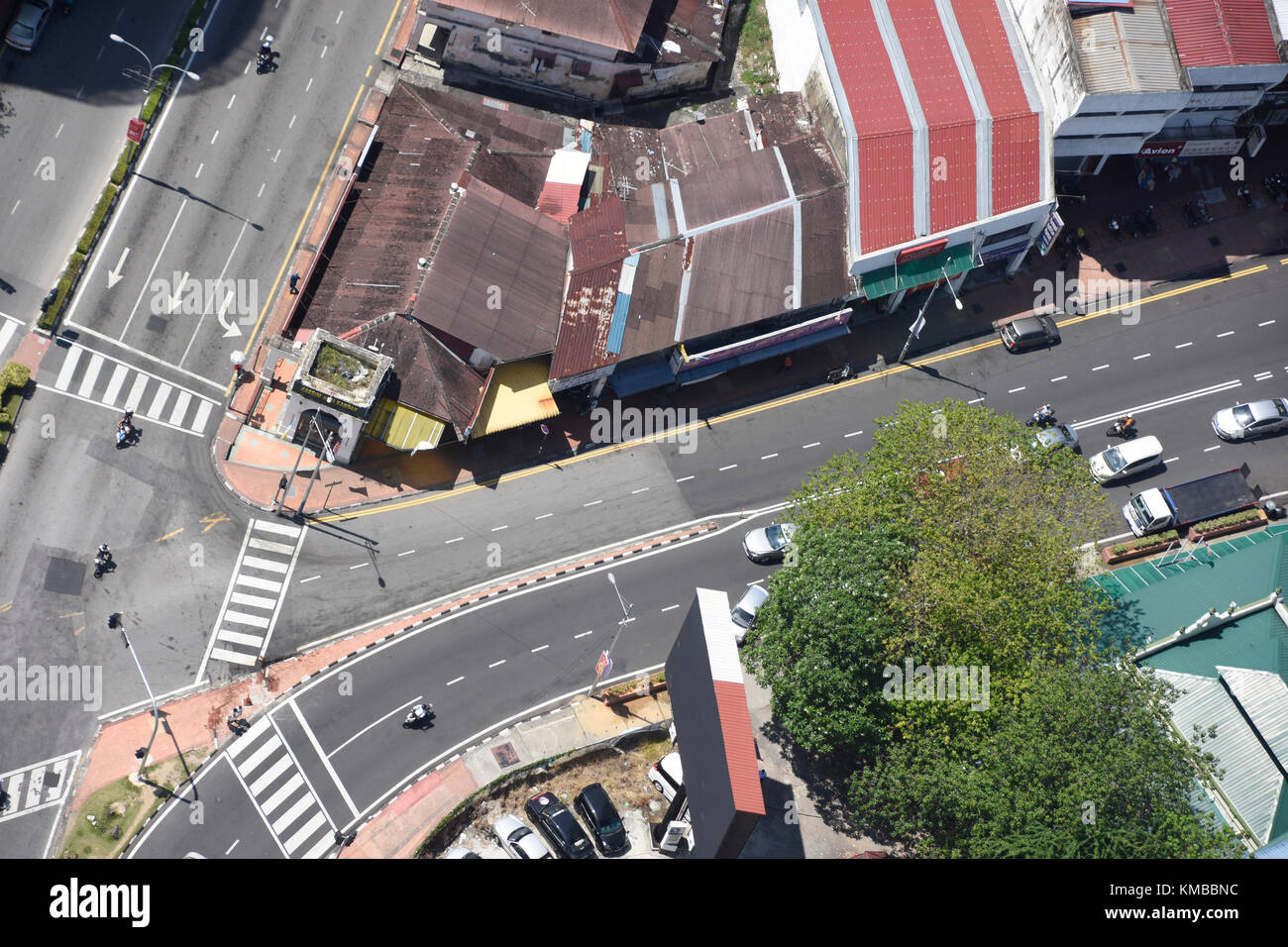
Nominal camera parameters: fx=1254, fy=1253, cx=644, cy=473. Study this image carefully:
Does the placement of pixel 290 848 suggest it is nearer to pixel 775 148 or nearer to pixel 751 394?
pixel 751 394

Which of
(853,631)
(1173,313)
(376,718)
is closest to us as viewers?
(853,631)

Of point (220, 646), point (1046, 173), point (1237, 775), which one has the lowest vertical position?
point (1237, 775)

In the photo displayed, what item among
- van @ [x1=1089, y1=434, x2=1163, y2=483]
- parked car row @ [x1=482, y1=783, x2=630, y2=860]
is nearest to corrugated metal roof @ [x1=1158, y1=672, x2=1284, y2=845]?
van @ [x1=1089, y1=434, x2=1163, y2=483]

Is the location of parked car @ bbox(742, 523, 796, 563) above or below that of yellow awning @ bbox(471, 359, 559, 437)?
below

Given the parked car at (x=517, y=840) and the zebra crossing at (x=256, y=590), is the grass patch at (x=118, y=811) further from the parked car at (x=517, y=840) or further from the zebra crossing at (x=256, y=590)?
the parked car at (x=517, y=840)

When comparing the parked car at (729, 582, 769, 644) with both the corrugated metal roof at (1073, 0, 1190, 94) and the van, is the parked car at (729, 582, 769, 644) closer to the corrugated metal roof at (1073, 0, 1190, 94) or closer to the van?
the van

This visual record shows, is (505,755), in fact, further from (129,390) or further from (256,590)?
(129,390)

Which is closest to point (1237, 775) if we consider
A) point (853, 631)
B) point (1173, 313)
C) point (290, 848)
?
point (853, 631)
